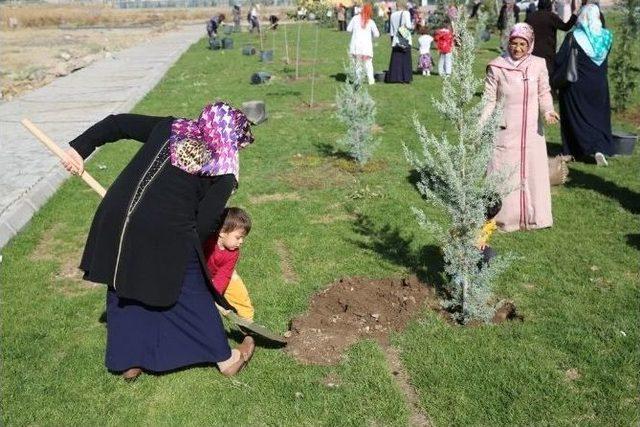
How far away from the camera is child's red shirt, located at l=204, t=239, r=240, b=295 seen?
4.25m

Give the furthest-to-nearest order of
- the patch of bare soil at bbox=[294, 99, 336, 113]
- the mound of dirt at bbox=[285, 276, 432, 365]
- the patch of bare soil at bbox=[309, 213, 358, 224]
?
the patch of bare soil at bbox=[294, 99, 336, 113]
the patch of bare soil at bbox=[309, 213, 358, 224]
the mound of dirt at bbox=[285, 276, 432, 365]

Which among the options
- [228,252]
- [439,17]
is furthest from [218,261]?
[439,17]

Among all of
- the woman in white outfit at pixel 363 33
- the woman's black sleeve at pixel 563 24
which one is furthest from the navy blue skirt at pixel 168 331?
the woman in white outfit at pixel 363 33

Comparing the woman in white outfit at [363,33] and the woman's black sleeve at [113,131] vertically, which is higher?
the woman's black sleeve at [113,131]

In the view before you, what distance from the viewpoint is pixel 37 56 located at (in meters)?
31.0

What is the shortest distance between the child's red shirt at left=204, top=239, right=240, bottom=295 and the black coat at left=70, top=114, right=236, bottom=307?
1.23 feet

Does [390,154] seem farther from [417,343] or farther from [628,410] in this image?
[628,410]

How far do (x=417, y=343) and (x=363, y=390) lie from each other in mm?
663

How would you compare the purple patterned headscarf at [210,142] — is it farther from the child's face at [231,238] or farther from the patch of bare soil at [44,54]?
the patch of bare soil at [44,54]

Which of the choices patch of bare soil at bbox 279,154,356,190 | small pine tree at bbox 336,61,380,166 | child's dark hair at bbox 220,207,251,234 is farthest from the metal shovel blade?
small pine tree at bbox 336,61,380,166

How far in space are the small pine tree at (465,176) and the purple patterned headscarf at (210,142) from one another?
4.45ft

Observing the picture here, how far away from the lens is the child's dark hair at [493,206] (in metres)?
4.52

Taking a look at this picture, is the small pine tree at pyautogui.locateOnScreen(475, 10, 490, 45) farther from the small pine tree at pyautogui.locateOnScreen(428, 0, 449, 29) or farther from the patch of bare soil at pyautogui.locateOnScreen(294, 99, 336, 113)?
the patch of bare soil at pyautogui.locateOnScreen(294, 99, 336, 113)

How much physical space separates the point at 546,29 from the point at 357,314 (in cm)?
849
